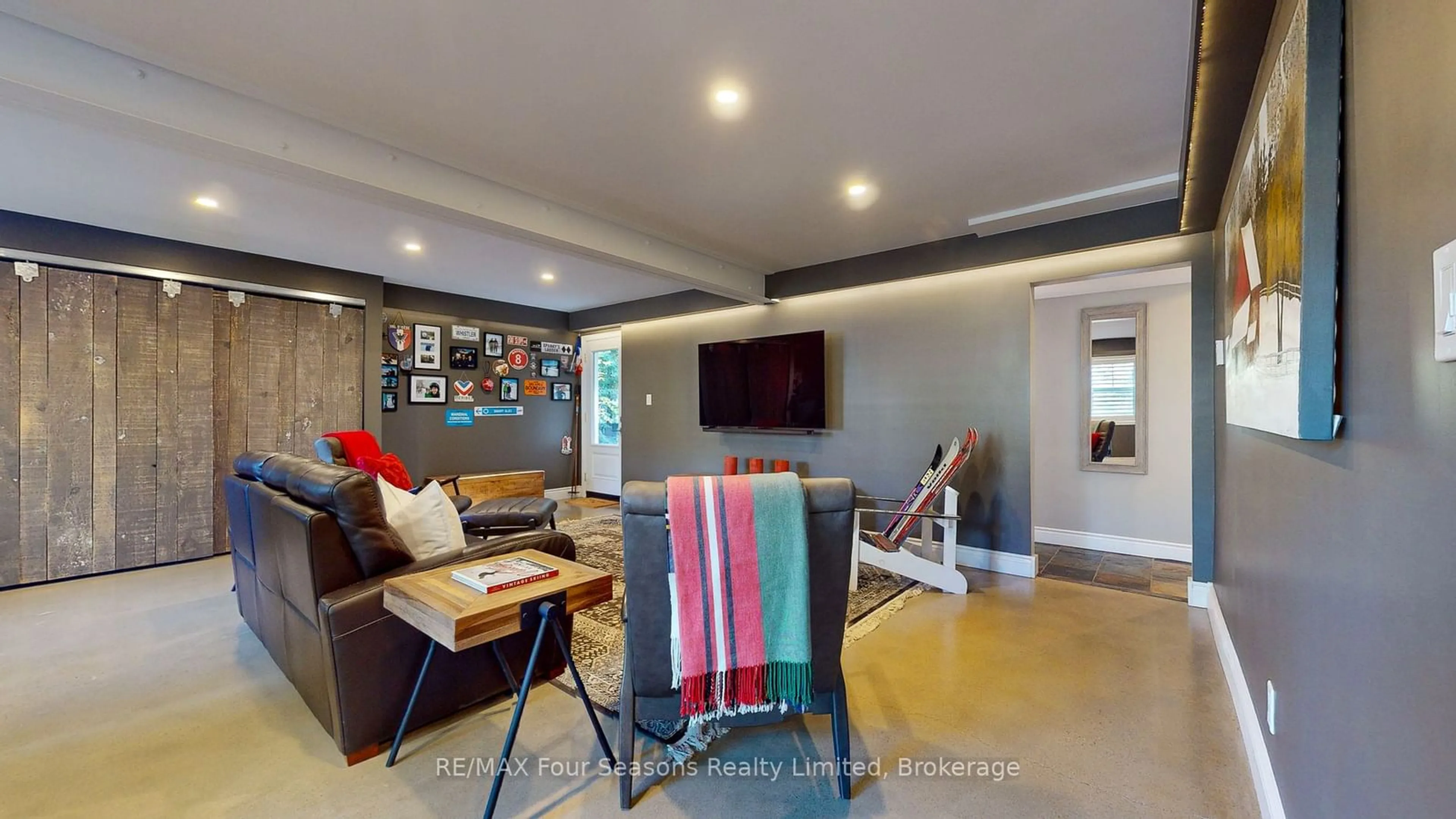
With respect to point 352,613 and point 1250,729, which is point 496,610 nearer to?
point 352,613

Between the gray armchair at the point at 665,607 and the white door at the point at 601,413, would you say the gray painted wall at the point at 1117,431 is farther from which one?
Result: the white door at the point at 601,413

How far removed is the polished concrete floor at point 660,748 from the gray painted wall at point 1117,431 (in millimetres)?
1826

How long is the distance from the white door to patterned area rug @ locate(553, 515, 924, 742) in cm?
224

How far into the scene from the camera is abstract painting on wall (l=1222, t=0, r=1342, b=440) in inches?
42.2

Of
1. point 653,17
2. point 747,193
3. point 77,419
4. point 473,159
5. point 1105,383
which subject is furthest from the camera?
point 1105,383

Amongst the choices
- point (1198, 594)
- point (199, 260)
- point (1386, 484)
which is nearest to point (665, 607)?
point (1386, 484)

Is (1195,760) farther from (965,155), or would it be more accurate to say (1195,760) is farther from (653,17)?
(653,17)

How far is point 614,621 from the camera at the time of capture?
120 inches

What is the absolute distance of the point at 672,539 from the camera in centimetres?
152

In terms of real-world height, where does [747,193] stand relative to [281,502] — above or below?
above

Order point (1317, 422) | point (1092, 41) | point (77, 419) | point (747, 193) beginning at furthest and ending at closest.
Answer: point (77, 419) → point (747, 193) → point (1092, 41) → point (1317, 422)

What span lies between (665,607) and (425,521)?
1251 millimetres

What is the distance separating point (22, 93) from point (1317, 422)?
3767mm

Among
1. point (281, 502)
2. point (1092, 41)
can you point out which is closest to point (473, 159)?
point (281, 502)
